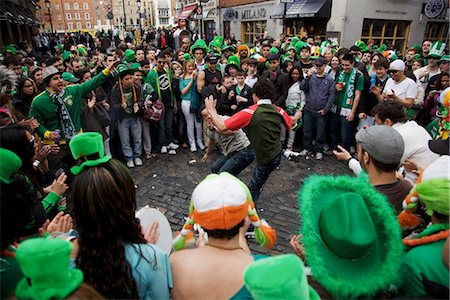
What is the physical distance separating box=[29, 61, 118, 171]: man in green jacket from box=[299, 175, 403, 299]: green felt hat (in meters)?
3.84

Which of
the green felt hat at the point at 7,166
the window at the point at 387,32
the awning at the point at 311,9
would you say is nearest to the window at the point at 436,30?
the window at the point at 387,32

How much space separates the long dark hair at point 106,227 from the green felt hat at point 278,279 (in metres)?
0.79

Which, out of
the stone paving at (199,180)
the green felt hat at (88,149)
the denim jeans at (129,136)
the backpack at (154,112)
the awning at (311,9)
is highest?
the awning at (311,9)

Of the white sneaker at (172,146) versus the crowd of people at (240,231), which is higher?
the crowd of people at (240,231)

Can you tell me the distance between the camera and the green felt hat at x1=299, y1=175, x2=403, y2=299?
1.54 metres

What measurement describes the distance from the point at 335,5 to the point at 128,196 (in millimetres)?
17712

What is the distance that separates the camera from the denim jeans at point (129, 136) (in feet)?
20.0

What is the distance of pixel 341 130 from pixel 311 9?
12.7m

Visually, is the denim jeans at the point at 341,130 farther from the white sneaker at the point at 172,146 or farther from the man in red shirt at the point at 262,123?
the white sneaker at the point at 172,146

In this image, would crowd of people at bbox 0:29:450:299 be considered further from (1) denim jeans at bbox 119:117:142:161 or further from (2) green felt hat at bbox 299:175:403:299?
(1) denim jeans at bbox 119:117:142:161

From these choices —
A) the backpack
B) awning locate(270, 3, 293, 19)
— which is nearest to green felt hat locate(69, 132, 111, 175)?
the backpack

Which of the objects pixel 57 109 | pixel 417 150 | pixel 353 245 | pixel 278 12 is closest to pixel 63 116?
pixel 57 109

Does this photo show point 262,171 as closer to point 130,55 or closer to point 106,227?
point 106,227

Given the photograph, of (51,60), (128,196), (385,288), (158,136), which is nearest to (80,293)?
(128,196)
